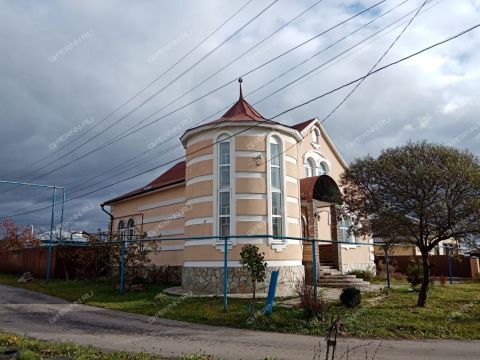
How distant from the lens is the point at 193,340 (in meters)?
8.71

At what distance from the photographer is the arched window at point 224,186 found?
1490cm

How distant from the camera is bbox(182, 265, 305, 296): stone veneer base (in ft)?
46.5

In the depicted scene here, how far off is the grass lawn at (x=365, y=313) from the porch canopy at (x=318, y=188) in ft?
15.1

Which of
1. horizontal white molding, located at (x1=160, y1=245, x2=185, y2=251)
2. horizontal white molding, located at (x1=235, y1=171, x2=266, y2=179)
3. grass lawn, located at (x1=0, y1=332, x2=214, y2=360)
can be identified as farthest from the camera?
horizontal white molding, located at (x1=160, y1=245, x2=185, y2=251)

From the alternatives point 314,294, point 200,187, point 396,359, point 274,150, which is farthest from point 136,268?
point 396,359

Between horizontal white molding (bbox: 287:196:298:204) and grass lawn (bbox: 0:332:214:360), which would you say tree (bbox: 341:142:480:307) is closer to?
horizontal white molding (bbox: 287:196:298:204)

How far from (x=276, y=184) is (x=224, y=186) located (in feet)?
6.69

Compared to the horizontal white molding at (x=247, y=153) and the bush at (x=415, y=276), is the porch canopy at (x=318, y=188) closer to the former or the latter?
the horizontal white molding at (x=247, y=153)

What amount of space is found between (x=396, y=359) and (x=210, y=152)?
10131 millimetres

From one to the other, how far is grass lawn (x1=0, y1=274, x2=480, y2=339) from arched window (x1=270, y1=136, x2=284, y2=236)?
3.52 meters

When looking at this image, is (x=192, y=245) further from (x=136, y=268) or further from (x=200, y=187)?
(x=136, y=268)

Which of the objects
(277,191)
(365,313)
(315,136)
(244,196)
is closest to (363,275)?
(277,191)

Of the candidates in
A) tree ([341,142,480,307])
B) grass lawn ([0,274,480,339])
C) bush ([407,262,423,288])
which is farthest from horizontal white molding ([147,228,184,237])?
bush ([407,262,423,288])

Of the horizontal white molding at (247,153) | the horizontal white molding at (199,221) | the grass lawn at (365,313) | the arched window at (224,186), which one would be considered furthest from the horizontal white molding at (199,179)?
the grass lawn at (365,313)
